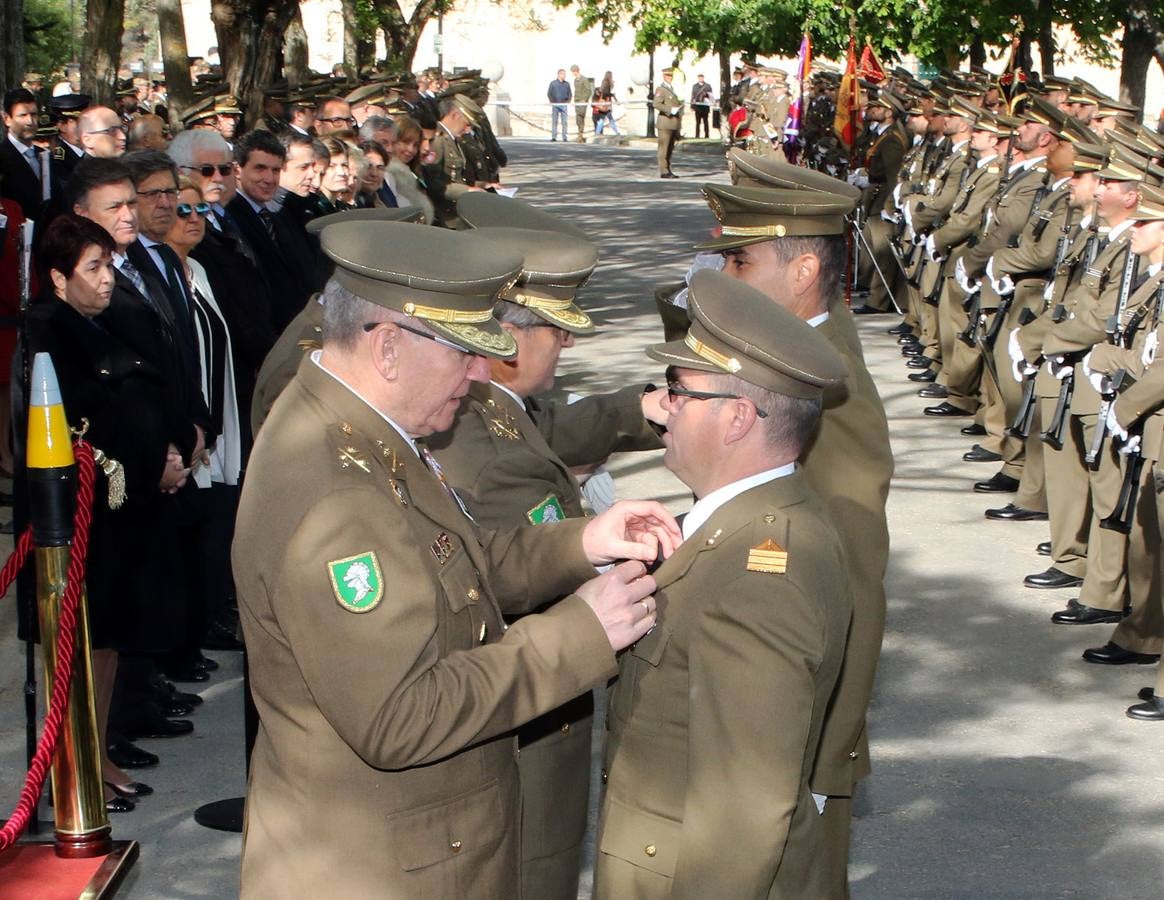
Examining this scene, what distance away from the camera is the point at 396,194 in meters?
11.4

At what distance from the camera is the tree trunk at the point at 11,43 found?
14.5 m

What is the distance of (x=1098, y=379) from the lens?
25.4 ft

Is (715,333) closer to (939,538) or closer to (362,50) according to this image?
(939,538)

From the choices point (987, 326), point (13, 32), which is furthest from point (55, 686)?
point (13, 32)

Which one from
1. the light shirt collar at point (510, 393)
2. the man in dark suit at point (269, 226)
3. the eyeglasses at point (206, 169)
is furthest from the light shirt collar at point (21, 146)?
the light shirt collar at point (510, 393)

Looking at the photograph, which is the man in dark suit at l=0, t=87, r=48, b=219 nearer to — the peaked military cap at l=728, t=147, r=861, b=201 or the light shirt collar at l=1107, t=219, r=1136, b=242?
the light shirt collar at l=1107, t=219, r=1136, b=242

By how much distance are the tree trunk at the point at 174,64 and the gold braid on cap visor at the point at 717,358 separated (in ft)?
42.0

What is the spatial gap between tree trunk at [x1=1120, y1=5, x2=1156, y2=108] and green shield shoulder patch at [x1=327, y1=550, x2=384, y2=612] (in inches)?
860

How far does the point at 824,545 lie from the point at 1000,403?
8.73 meters

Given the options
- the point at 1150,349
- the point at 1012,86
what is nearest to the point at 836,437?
the point at 1150,349

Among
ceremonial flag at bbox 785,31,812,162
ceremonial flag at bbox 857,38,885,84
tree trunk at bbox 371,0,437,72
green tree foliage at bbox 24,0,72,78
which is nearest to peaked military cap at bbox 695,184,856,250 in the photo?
ceremonial flag at bbox 785,31,812,162

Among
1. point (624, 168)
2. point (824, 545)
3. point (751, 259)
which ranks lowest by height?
point (624, 168)

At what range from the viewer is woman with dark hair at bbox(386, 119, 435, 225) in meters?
11.5

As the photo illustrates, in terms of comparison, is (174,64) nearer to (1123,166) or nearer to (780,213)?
(1123,166)
